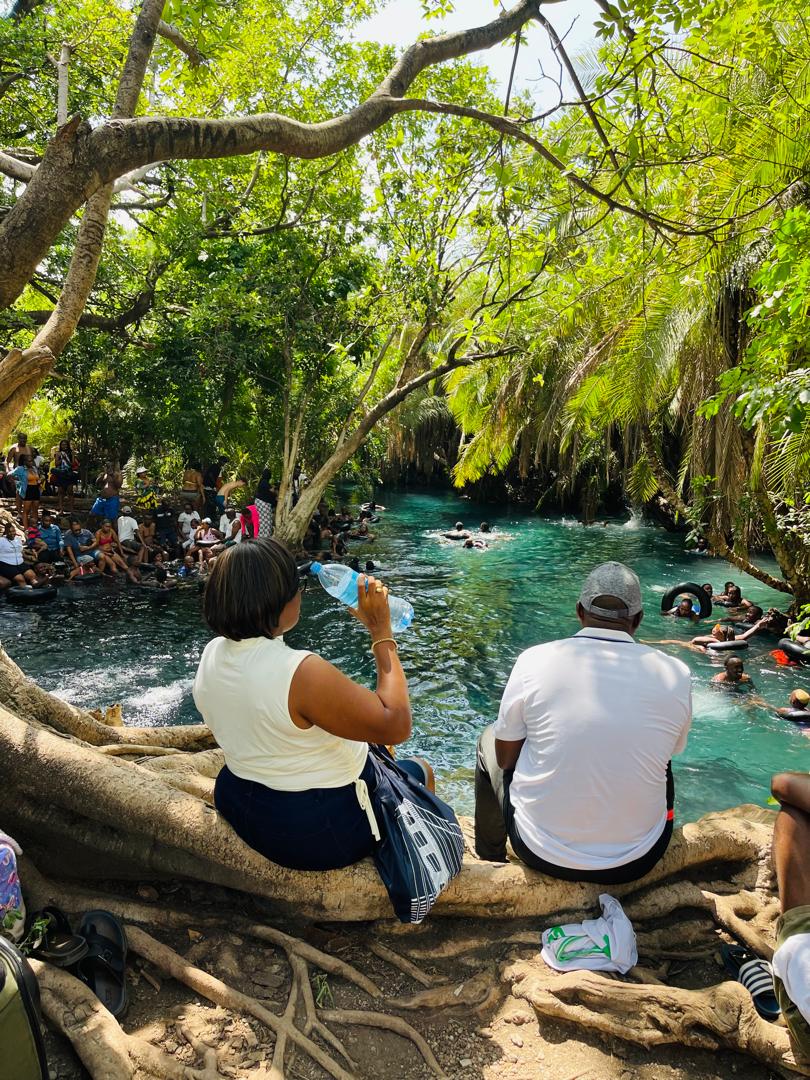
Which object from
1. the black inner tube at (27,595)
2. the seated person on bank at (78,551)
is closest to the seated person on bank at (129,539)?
the seated person on bank at (78,551)

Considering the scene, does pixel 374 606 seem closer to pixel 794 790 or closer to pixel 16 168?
pixel 794 790

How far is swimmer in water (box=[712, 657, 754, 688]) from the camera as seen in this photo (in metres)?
10.6

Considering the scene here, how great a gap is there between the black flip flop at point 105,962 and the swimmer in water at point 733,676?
9.94 metres

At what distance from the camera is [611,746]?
2662mm

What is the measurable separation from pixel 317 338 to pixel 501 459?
6.09 metres

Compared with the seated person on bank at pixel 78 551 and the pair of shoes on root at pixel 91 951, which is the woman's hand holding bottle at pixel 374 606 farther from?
the seated person on bank at pixel 78 551

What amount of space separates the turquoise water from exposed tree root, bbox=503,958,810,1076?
5.27 m

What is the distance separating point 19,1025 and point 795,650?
477 inches

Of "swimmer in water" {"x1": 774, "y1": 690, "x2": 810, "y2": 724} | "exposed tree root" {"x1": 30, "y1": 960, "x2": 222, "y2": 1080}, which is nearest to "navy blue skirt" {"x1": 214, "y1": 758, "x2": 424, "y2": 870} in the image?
"exposed tree root" {"x1": 30, "y1": 960, "x2": 222, "y2": 1080}

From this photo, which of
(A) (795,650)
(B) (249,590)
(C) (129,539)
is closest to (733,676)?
(A) (795,650)

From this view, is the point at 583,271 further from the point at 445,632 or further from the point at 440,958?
the point at 445,632

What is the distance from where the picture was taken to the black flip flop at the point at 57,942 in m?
2.38

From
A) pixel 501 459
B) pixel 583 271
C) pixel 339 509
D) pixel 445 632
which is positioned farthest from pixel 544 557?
pixel 583 271

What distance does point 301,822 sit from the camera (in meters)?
2.55
